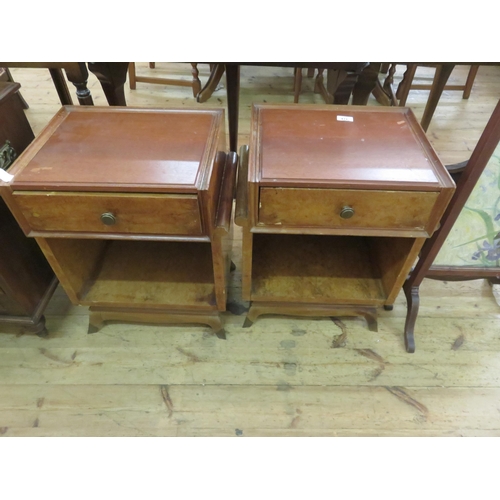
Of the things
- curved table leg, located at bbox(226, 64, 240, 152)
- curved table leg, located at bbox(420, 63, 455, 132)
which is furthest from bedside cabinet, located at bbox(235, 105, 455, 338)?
curved table leg, located at bbox(420, 63, 455, 132)

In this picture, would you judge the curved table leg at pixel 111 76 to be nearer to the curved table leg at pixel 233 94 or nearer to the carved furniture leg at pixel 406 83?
the curved table leg at pixel 233 94

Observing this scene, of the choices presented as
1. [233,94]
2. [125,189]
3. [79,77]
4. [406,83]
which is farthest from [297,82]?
[125,189]

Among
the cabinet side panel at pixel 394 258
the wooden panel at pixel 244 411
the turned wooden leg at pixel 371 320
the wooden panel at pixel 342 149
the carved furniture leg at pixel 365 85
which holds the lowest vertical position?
the wooden panel at pixel 244 411

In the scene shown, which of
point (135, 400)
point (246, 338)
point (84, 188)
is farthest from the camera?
point (246, 338)

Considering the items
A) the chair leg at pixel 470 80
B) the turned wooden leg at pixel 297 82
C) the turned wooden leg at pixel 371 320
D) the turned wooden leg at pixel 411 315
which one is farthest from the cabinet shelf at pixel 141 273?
the chair leg at pixel 470 80

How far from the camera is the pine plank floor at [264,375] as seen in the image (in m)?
1.07

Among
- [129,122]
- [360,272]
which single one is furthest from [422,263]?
[129,122]

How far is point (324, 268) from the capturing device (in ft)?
3.98

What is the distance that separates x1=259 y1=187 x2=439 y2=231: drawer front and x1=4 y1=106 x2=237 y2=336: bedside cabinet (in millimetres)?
133

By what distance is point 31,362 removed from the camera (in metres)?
1.19

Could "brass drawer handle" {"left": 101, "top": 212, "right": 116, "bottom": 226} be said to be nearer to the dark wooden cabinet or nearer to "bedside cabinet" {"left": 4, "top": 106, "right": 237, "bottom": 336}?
"bedside cabinet" {"left": 4, "top": 106, "right": 237, "bottom": 336}

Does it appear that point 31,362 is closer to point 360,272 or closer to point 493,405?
point 360,272

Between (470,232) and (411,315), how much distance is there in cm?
32

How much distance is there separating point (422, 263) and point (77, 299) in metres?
1.04
